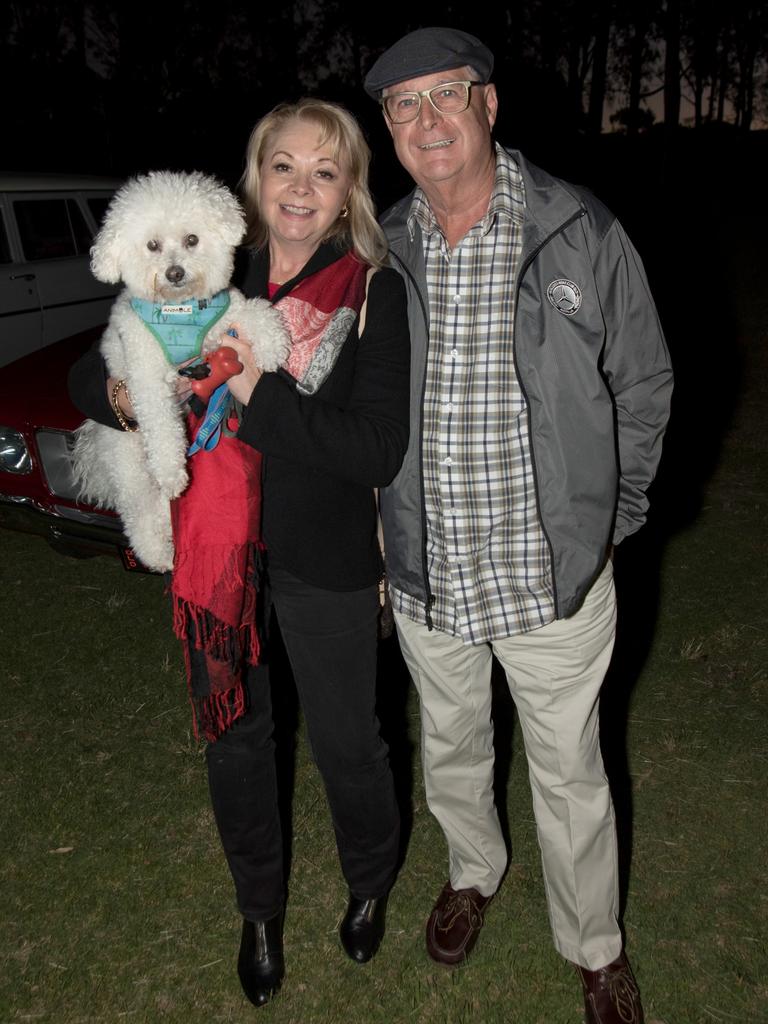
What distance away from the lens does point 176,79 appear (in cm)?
3047

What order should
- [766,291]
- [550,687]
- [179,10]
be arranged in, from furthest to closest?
[179,10] < [766,291] < [550,687]

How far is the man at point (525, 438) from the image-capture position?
2145 millimetres

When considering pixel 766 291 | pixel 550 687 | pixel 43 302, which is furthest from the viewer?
pixel 766 291

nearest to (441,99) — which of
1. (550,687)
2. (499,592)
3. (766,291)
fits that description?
(499,592)

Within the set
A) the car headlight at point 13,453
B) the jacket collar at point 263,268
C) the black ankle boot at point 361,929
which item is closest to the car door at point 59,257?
the car headlight at point 13,453

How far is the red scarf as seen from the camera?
7.34ft

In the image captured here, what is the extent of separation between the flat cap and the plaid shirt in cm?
22

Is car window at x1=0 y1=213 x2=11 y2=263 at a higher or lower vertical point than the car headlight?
higher

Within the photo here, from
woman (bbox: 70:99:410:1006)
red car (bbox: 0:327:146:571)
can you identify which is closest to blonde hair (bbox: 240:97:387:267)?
woman (bbox: 70:99:410:1006)

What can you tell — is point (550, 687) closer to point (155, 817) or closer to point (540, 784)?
point (540, 784)

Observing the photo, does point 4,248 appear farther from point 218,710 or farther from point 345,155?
point 218,710

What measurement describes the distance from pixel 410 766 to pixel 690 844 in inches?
42.8

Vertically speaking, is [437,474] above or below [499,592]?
above

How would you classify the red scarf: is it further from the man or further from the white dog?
the man
